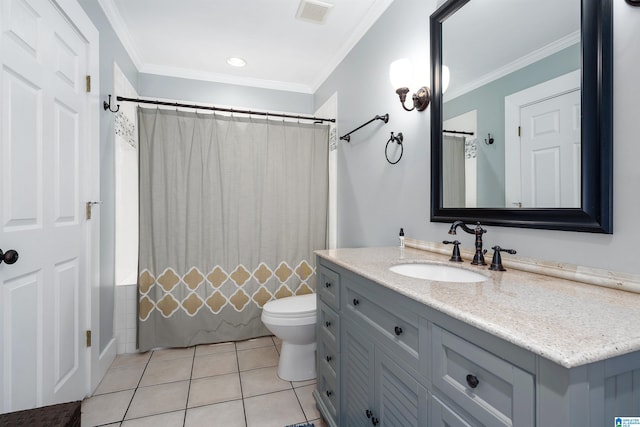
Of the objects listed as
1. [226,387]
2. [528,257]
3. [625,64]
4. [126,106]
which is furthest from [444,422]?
[126,106]

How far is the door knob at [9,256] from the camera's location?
1.08 metres

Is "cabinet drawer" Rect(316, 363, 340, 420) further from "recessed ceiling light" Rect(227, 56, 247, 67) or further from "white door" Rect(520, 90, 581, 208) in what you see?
"recessed ceiling light" Rect(227, 56, 247, 67)

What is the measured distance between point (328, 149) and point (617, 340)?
96.4 inches

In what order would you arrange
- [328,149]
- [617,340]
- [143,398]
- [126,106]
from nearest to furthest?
1. [617,340]
2. [143,398]
3. [126,106]
4. [328,149]

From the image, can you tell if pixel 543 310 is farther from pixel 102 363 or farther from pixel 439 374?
pixel 102 363

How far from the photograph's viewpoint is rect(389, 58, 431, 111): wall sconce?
1561 millimetres

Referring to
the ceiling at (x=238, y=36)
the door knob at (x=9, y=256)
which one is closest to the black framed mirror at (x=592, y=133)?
the ceiling at (x=238, y=36)

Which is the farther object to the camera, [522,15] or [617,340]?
[522,15]

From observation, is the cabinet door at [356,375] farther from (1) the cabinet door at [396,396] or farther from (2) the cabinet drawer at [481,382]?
(2) the cabinet drawer at [481,382]

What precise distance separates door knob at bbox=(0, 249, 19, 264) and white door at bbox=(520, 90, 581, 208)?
1874 mm

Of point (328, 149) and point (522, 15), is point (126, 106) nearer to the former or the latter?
point (328, 149)

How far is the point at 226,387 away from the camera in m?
1.89

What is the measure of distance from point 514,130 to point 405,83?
66 centimetres

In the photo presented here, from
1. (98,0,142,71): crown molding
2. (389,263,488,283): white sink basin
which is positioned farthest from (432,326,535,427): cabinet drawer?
(98,0,142,71): crown molding
